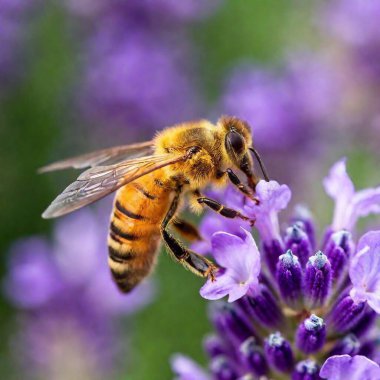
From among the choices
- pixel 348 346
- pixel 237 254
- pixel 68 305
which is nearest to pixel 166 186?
pixel 237 254

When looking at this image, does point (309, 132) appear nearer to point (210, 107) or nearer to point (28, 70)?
point (210, 107)

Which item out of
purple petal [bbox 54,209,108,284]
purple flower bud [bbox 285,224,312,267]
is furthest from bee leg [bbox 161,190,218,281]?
purple petal [bbox 54,209,108,284]

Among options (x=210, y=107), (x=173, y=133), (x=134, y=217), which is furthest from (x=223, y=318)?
(x=210, y=107)

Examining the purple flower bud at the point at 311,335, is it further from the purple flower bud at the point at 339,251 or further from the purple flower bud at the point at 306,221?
the purple flower bud at the point at 306,221

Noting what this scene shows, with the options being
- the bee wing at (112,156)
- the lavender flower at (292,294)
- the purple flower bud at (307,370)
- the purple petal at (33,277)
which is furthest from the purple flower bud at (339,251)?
the purple petal at (33,277)

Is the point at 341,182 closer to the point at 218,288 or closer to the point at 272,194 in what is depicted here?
the point at 272,194

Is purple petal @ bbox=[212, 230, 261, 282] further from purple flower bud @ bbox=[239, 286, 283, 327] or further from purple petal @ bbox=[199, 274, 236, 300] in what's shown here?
purple flower bud @ bbox=[239, 286, 283, 327]
